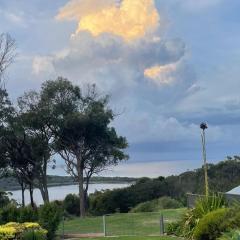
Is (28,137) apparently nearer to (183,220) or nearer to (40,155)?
(40,155)

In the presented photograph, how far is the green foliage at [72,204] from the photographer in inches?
2194

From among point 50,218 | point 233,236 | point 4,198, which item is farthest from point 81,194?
point 233,236

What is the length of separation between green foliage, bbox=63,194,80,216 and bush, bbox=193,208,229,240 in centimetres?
3540

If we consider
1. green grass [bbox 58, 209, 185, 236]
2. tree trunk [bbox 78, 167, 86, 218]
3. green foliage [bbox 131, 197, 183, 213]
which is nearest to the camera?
green grass [bbox 58, 209, 185, 236]

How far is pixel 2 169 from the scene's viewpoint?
55469 millimetres

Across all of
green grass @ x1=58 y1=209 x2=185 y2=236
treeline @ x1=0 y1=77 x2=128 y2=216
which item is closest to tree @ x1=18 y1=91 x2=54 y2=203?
treeline @ x1=0 y1=77 x2=128 y2=216

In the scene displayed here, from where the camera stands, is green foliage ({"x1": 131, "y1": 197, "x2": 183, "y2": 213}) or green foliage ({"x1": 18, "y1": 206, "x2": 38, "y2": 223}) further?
green foliage ({"x1": 131, "y1": 197, "x2": 183, "y2": 213})

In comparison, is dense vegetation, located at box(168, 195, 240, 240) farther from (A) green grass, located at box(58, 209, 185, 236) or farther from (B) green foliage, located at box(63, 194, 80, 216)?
(B) green foliage, located at box(63, 194, 80, 216)

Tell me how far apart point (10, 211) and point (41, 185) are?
2655 cm

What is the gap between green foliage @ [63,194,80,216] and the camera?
5572cm

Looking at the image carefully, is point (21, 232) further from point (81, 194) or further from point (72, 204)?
point (72, 204)

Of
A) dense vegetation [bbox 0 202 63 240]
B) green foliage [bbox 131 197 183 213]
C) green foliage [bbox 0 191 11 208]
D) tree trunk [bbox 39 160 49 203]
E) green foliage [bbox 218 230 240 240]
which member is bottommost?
green foliage [bbox 218 230 240 240]

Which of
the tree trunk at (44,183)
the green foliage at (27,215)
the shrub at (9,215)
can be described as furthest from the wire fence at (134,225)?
the tree trunk at (44,183)

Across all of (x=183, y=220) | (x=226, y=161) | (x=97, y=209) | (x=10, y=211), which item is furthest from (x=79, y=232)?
(x=226, y=161)
